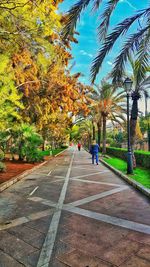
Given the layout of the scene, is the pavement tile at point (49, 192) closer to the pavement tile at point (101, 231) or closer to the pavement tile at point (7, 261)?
the pavement tile at point (101, 231)

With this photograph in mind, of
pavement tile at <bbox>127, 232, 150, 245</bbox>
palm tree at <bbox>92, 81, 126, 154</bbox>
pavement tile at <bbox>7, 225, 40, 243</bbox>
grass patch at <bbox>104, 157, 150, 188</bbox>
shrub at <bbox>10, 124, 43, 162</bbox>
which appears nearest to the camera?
pavement tile at <bbox>127, 232, 150, 245</bbox>

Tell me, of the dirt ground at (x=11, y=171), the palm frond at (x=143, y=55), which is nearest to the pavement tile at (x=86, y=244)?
the palm frond at (x=143, y=55)

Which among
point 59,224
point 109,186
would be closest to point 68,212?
point 59,224

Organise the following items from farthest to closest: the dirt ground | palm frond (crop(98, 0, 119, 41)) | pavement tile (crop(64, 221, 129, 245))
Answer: the dirt ground → palm frond (crop(98, 0, 119, 41)) → pavement tile (crop(64, 221, 129, 245))

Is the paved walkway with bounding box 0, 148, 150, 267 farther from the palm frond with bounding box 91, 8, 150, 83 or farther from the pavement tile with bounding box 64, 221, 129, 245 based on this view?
the palm frond with bounding box 91, 8, 150, 83

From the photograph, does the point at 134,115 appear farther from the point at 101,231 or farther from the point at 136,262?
the point at 136,262

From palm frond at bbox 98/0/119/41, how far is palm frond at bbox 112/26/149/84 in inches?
37.1

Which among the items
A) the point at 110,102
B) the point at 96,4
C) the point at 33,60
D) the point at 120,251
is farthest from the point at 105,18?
the point at 110,102

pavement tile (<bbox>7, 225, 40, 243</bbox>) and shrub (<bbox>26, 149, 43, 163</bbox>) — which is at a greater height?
shrub (<bbox>26, 149, 43, 163</bbox>)

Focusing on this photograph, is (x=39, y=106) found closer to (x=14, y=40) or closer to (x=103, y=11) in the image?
(x=14, y=40)

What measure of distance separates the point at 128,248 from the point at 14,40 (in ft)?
26.3

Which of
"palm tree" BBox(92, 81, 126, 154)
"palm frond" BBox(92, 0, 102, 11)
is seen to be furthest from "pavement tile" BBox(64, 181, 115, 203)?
"palm tree" BBox(92, 81, 126, 154)

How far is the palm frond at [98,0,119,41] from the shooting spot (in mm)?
7605

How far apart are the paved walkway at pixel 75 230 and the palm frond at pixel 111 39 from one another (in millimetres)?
4332
